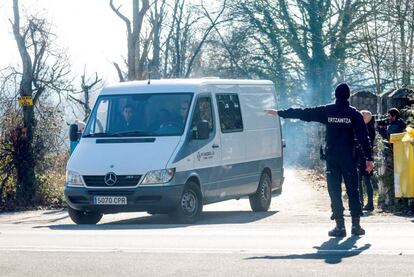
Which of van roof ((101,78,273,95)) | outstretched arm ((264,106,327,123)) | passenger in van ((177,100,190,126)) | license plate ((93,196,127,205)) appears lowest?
license plate ((93,196,127,205))

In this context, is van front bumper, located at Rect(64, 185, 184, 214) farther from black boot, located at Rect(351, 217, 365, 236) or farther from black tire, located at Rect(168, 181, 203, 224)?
black boot, located at Rect(351, 217, 365, 236)

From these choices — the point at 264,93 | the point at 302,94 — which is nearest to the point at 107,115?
the point at 264,93

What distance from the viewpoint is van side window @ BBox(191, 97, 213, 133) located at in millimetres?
16625

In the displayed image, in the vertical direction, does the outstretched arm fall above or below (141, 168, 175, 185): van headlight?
above

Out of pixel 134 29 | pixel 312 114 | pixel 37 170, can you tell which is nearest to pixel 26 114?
pixel 37 170

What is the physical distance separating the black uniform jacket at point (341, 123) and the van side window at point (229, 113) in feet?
16.3

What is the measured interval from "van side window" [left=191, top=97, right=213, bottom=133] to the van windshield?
0.19 metres

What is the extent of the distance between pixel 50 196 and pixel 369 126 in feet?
29.2

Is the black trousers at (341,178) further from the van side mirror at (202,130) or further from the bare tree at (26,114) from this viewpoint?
the bare tree at (26,114)

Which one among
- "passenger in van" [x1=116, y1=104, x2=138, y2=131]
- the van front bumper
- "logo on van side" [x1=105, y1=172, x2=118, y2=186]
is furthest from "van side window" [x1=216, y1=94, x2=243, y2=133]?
"logo on van side" [x1=105, y1=172, x2=118, y2=186]

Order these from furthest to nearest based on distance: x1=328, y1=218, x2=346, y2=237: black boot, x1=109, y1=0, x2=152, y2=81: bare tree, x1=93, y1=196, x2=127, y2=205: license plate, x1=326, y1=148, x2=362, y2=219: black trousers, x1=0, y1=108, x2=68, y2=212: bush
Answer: x1=109, y1=0, x2=152, y2=81: bare tree
x1=0, y1=108, x2=68, y2=212: bush
x1=93, y1=196, x2=127, y2=205: license plate
x1=326, y1=148, x2=362, y2=219: black trousers
x1=328, y1=218, x2=346, y2=237: black boot

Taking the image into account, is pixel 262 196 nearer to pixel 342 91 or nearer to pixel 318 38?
pixel 342 91

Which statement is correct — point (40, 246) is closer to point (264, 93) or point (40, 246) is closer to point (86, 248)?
point (86, 248)

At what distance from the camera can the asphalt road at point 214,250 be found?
389 inches
